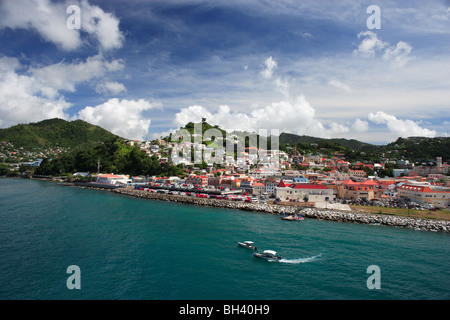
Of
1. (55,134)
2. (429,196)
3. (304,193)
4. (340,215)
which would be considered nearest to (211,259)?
(340,215)

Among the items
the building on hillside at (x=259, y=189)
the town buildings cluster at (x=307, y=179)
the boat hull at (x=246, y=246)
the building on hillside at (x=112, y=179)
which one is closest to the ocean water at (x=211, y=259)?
the boat hull at (x=246, y=246)

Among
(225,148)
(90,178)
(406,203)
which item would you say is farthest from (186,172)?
(406,203)

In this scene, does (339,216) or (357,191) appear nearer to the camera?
(339,216)

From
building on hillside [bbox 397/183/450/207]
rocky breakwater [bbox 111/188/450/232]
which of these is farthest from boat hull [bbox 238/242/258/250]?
building on hillside [bbox 397/183/450/207]

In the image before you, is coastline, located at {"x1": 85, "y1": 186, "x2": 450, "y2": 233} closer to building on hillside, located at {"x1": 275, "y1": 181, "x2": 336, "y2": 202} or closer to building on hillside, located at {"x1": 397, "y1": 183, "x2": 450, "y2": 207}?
building on hillside, located at {"x1": 275, "y1": 181, "x2": 336, "y2": 202}

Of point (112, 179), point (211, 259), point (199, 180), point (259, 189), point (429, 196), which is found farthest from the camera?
point (112, 179)

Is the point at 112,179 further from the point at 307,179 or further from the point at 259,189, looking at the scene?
the point at 307,179
